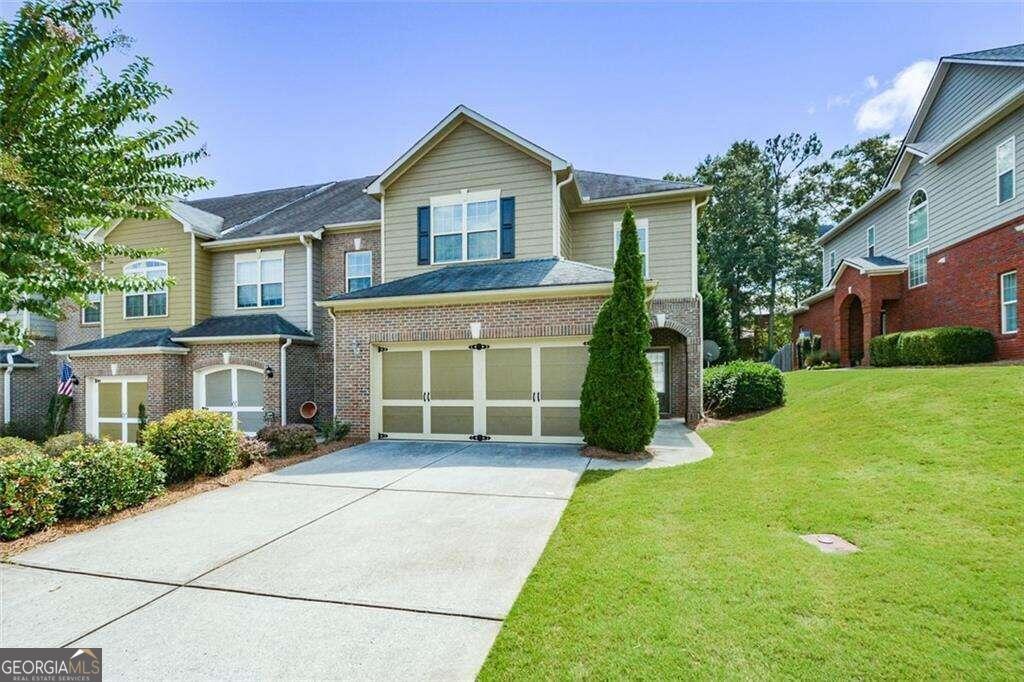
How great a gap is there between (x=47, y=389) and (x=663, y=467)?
20.9 m

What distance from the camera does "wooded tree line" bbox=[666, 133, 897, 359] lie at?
30.0 metres

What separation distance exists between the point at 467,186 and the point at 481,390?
18.4 ft

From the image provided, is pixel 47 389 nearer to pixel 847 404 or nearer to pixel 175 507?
pixel 175 507

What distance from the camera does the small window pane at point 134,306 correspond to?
14.6m

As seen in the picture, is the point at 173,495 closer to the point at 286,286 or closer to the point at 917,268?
the point at 286,286

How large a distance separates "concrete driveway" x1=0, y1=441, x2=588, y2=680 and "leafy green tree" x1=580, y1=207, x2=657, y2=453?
1939mm

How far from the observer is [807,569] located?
3.80m

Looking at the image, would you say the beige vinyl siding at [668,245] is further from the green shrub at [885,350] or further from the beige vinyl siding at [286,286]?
the beige vinyl siding at [286,286]

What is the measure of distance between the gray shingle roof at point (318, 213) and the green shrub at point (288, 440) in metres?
7.09

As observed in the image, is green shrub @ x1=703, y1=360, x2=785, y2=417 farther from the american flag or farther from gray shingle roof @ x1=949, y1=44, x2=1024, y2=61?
the american flag

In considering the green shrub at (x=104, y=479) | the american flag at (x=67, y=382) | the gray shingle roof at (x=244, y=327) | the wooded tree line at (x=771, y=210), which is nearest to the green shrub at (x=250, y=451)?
the green shrub at (x=104, y=479)

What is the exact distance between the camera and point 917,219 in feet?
52.1

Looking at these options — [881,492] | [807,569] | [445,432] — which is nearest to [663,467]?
[881,492]

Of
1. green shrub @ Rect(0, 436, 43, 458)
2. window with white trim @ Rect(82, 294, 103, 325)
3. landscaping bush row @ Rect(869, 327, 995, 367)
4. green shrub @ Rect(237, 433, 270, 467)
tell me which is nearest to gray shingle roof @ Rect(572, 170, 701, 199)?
landscaping bush row @ Rect(869, 327, 995, 367)
